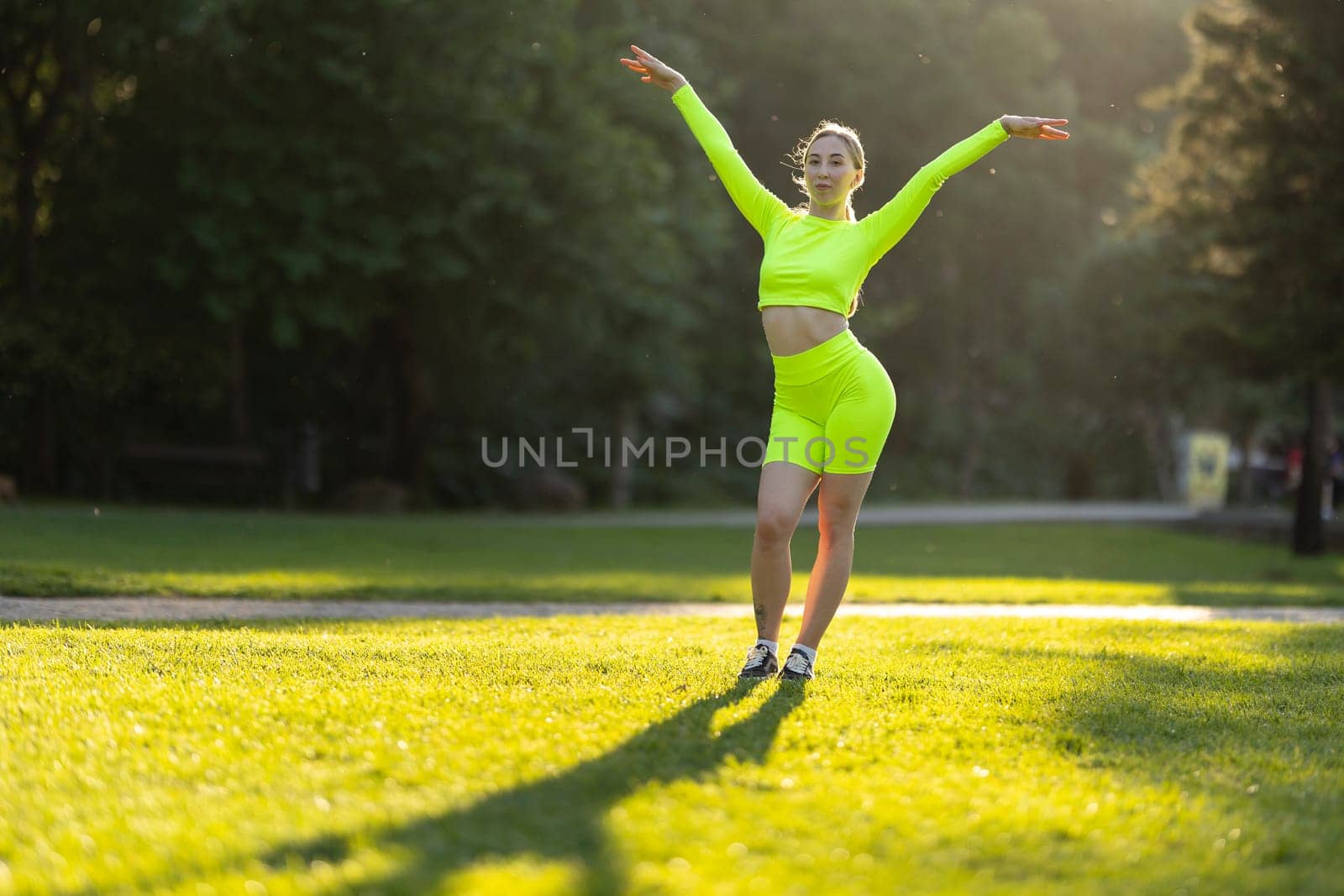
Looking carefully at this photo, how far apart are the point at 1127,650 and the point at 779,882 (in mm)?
5030

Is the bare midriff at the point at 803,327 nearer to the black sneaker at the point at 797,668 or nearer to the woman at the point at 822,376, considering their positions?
the woman at the point at 822,376

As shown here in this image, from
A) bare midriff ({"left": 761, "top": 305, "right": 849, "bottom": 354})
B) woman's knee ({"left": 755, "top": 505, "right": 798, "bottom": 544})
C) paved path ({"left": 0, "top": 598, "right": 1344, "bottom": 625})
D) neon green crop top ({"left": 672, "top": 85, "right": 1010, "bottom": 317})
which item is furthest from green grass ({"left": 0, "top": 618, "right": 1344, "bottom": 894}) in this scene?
paved path ({"left": 0, "top": 598, "right": 1344, "bottom": 625})

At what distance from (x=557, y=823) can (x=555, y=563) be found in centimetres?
1127

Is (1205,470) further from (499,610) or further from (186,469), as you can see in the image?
(499,610)

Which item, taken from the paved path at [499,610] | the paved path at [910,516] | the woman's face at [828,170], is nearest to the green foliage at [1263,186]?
→ the paved path at [499,610]

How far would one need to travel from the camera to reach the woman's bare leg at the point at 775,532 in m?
5.82

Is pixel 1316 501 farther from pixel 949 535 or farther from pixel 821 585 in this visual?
pixel 821 585

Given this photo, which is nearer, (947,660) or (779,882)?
(779,882)

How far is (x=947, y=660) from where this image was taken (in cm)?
699

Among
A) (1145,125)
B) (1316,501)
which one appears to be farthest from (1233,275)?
(1145,125)

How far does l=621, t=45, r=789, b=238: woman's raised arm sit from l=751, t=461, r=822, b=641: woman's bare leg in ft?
3.34

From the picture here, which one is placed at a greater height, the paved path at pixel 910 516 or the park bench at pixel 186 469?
the park bench at pixel 186 469

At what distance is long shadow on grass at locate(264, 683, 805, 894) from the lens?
3.29 meters

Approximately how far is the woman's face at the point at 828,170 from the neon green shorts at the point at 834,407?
1.88 ft
